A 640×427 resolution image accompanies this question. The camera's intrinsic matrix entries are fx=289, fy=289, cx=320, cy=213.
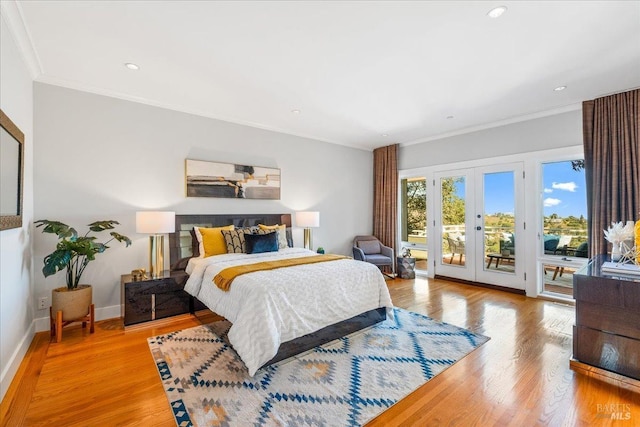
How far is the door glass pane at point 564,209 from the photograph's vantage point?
12.8ft

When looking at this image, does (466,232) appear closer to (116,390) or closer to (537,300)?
(537,300)

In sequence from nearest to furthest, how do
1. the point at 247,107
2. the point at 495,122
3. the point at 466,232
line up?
the point at 247,107, the point at 495,122, the point at 466,232

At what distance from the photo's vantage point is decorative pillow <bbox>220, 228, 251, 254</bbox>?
374 centimetres

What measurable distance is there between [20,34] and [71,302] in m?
2.35

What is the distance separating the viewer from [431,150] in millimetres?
5430

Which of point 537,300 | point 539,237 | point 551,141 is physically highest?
point 551,141

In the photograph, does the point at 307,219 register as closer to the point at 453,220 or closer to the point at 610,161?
the point at 453,220

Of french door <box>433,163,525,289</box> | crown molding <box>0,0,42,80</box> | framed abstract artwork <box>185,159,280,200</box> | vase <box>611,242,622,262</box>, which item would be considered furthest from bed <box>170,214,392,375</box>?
french door <box>433,163,525,289</box>

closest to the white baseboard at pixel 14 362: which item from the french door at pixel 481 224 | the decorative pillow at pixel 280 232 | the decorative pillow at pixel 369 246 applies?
the decorative pillow at pixel 280 232

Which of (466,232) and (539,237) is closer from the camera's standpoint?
(539,237)

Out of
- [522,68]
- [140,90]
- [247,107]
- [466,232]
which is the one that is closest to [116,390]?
[140,90]

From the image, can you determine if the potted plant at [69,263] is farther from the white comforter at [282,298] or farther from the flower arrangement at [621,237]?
the flower arrangement at [621,237]

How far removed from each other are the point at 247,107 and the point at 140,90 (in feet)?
4.01

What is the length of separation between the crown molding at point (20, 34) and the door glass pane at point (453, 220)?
5537 millimetres
